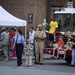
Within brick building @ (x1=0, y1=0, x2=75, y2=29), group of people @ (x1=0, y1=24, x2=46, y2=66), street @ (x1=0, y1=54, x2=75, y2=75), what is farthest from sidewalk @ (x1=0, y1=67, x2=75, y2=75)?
brick building @ (x1=0, y1=0, x2=75, y2=29)

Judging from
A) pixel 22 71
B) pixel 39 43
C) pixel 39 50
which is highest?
pixel 39 43

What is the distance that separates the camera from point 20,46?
2180 centimetres

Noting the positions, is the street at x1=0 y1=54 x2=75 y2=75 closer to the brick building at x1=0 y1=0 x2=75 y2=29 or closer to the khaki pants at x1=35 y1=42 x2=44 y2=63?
the khaki pants at x1=35 y1=42 x2=44 y2=63

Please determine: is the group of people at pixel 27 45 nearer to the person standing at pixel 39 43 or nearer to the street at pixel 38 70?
the person standing at pixel 39 43

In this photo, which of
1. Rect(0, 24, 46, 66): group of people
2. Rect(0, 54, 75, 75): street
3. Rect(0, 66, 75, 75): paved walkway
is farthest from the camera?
Rect(0, 24, 46, 66): group of people

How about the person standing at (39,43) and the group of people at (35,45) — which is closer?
the group of people at (35,45)

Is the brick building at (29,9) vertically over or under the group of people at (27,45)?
over

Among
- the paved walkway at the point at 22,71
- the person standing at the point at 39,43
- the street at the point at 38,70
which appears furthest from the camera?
Result: the person standing at the point at 39,43

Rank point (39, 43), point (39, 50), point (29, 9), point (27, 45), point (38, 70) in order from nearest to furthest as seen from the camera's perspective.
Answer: point (38, 70) < point (27, 45) < point (39, 43) < point (39, 50) < point (29, 9)

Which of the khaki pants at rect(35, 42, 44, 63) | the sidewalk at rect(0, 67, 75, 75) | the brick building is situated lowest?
the sidewalk at rect(0, 67, 75, 75)

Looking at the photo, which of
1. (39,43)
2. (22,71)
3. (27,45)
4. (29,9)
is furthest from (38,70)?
(29,9)

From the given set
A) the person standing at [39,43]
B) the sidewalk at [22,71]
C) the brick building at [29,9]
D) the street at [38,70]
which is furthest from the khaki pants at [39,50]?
the brick building at [29,9]

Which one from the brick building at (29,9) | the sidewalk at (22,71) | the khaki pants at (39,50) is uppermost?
the brick building at (29,9)

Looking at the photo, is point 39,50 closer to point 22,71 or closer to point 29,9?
point 22,71
